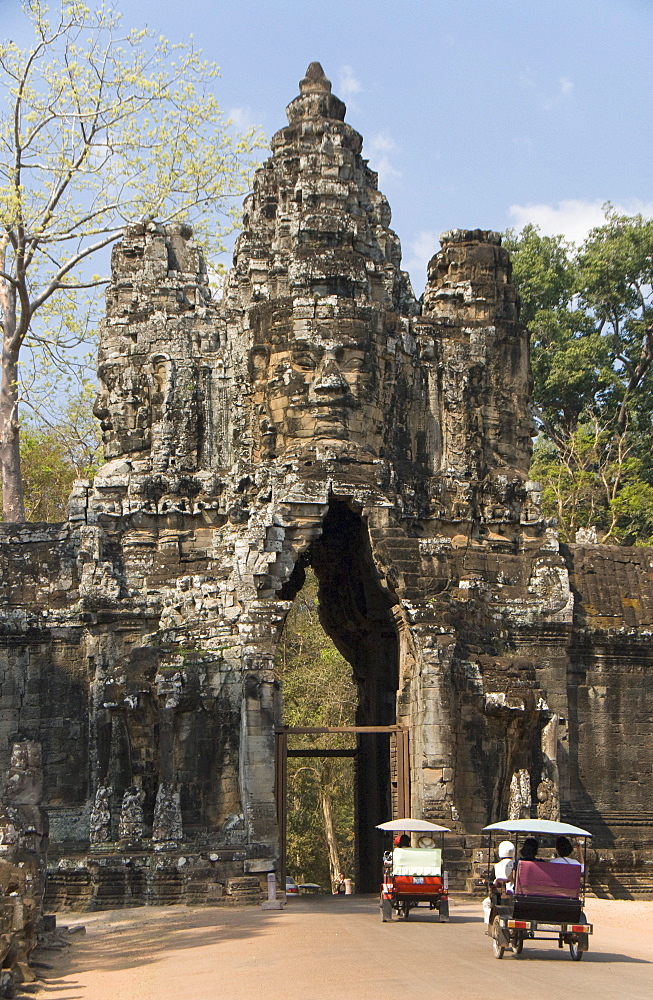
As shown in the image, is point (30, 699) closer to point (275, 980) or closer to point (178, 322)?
point (178, 322)

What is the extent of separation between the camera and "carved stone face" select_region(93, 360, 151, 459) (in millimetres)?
26938

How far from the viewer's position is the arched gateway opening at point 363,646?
27.7 metres

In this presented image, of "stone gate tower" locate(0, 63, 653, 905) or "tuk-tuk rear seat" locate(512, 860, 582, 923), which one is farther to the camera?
"stone gate tower" locate(0, 63, 653, 905)

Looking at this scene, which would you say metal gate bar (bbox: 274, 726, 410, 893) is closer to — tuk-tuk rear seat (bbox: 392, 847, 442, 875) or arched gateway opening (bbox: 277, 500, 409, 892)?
arched gateway opening (bbox: 277, 500, 409, 892)

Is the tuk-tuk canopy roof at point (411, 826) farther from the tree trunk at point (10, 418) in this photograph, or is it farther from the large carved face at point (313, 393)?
the tree trunk at point (10, 418)

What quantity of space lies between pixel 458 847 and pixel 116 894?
4973 mm

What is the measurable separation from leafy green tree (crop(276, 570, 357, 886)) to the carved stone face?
1104 cm

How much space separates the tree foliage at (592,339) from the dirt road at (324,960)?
80.0ft

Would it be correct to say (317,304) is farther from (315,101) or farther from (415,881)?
(415,881)

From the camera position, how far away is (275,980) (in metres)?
14.0

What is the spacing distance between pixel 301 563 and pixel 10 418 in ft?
34.5

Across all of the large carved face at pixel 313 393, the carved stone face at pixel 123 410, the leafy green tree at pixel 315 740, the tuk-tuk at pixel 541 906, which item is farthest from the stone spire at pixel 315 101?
the tuk-tuk at pixel 541 906

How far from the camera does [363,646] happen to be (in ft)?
95.5

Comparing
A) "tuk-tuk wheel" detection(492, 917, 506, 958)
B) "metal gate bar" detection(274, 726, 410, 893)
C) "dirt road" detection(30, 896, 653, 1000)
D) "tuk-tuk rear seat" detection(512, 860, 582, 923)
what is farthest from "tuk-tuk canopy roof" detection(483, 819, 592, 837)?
"metal gate bar" detection(274, 726, 410, 893)
